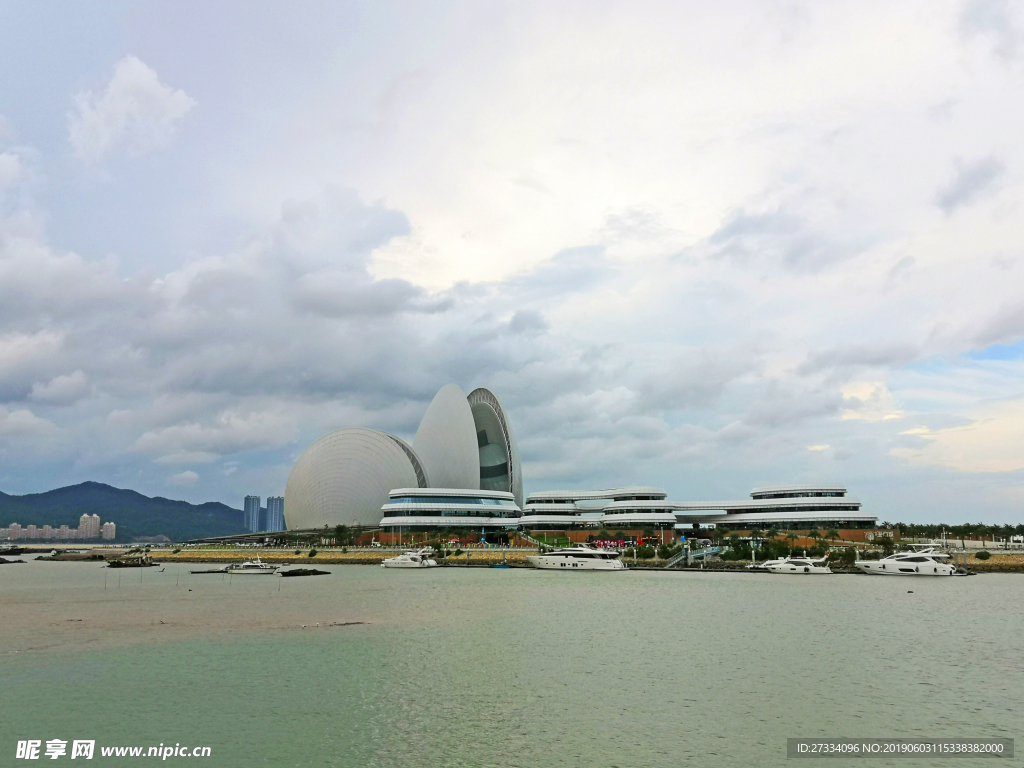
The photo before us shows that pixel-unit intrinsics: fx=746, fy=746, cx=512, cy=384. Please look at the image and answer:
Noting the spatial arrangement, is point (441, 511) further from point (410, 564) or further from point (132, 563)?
point (132, 563)

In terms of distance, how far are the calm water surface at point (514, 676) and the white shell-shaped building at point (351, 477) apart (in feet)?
277

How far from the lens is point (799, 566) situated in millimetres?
78875

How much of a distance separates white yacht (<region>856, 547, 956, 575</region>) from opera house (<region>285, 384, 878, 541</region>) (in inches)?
1590

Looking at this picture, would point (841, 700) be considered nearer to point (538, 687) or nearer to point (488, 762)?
point (538, 687)

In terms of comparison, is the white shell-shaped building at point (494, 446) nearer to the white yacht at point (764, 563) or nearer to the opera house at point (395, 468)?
the opera house at point (395, 468)

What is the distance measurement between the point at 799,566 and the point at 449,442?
82.5 m

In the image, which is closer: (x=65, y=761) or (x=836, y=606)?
(x=65, y=761)

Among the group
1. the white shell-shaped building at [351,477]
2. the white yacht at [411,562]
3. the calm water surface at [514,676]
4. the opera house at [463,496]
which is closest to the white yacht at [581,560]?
the white yacht at [411,562]

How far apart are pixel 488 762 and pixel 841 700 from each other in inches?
527

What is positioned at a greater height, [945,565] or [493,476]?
[493,476]

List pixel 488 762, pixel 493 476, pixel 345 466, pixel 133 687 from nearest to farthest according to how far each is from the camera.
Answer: pixel 488 762
pixel 133 687
pixel 345 466
pixel 493 476

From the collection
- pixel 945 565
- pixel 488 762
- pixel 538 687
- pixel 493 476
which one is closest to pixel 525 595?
pixel 538 687

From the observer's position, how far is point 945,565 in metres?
72.8

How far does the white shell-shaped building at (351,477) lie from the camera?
458ft
